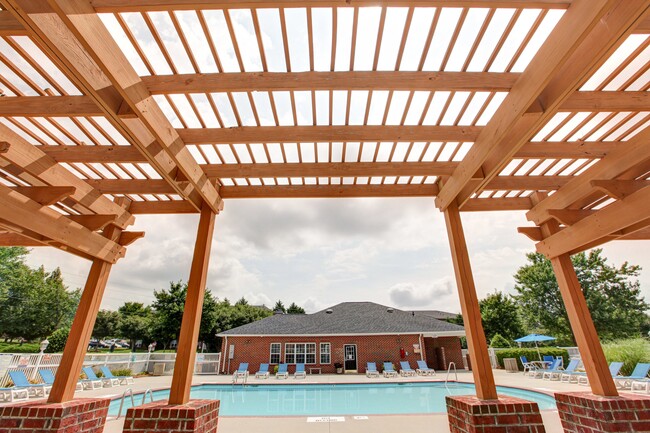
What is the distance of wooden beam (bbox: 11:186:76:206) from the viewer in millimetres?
3580

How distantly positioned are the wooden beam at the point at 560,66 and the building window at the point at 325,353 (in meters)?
18.5

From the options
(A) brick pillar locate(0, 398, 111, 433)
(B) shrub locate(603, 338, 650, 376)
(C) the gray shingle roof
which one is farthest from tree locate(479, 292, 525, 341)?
(A) brick pillar locate(0, 398, 111, 433)

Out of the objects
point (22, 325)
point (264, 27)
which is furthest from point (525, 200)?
point (22, 325)

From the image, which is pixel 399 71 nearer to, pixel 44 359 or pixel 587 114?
pixel 587 114

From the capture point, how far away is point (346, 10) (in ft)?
7.36

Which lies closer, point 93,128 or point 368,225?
point 93,128

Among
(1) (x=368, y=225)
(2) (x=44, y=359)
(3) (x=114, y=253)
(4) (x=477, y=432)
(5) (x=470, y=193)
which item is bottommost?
(4) (x=477, y=432)

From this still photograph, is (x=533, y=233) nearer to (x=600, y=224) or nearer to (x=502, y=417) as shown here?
(x=600, y=224)

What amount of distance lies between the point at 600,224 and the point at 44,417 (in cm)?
685

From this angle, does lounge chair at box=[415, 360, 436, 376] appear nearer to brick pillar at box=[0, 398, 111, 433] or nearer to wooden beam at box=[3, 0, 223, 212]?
brick pillar at box=[0, 398, 111, 433]

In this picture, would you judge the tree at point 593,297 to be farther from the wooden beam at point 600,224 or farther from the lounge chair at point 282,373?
the wooden beam at point 600,224

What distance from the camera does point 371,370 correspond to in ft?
58.1

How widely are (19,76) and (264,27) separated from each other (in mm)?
2146

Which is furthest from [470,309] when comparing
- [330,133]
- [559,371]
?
[559,371]
